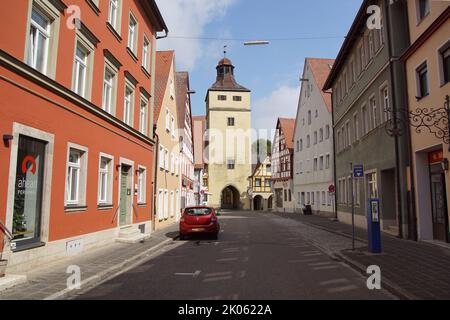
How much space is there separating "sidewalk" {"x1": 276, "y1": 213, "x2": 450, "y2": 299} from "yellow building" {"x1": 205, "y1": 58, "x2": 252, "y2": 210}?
178ft

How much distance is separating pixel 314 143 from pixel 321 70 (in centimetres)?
756

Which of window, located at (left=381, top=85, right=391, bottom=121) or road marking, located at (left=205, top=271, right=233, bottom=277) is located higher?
window, located at (left=381, top=85, right=391, bottom=121)

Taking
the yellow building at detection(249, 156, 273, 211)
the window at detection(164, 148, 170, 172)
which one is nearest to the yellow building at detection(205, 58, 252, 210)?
the yellow building at detection(249, 156, 273, 211)

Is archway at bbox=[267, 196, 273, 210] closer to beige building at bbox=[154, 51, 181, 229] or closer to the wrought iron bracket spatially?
beige building at bbox=[154, 51, 181, 229]

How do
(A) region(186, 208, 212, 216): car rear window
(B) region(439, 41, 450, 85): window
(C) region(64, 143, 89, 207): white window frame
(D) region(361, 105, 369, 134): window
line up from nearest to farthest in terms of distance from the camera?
(C) region(64, 143, 89, 207): white window frame < (B) region(439, 41, 450, 85): window < (A) region(186, 208, 212, 216): car rear window < (D) region(361, 105, 369, 134): window

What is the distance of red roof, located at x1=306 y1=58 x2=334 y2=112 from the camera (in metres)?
38.0

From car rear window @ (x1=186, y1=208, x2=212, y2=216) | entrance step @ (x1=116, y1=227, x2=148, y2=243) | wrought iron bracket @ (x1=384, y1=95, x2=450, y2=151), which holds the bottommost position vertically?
entrance step @ (x1=116, y1=227, x2=148, y2=243)

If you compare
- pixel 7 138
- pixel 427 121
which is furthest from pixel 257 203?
pixel 7 138

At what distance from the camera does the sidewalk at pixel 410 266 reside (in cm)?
708

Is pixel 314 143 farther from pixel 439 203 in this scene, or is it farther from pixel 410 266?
pixel 410 266

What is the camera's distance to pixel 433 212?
47.0 feet

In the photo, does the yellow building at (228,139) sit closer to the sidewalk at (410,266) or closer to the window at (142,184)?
the window at (142,184)

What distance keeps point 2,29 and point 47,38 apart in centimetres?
234
